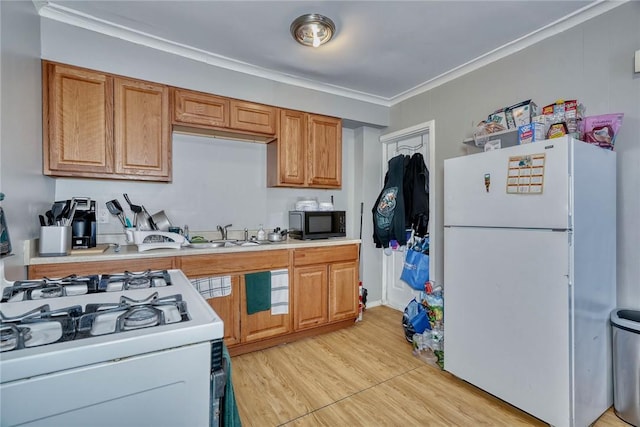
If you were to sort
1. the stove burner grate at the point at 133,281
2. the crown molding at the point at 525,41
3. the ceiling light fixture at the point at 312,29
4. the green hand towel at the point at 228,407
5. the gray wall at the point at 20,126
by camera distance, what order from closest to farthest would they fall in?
the green hand towel at the point at 228,407 < the stove burner grate at the point at 133,281 < the gray wall at the point at 20,126 < the crown molding at the point at 525,41 < the ceiling light fixture at the point at 312,29

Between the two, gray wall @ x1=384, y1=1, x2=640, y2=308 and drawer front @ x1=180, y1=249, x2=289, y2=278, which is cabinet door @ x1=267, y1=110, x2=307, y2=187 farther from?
gray wall @ x1=384, y1=1, x2=640, y2=308

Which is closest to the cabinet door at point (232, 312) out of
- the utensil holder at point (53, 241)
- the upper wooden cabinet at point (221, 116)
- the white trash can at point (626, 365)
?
the utensil holder at point (53, 241)

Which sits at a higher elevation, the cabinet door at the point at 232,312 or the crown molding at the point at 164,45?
the crown molding at the point at 164,45

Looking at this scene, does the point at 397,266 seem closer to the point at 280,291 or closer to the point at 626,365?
the point at 280,291

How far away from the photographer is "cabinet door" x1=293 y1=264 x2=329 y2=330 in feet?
9.16

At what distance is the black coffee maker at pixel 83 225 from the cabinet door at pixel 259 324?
1121 mm

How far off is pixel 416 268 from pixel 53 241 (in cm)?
299

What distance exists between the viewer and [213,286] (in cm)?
238

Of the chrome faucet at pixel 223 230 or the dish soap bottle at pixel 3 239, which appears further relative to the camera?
the chrome faucet at pixel 223 230

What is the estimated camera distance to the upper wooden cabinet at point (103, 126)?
212cm

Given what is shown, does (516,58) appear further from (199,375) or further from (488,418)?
(199,375)

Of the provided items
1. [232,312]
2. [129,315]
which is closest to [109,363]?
[129,315]

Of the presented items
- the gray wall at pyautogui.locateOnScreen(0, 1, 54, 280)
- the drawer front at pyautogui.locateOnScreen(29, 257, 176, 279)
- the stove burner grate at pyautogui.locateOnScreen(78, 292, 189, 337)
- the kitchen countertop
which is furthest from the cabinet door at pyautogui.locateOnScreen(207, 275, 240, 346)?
the stove burner grate at pyautogui.locateOnScreen(78, 292, 189, 337)

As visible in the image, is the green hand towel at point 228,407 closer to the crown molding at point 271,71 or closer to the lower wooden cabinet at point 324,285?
the lower wooden cabinet at point 324,285
